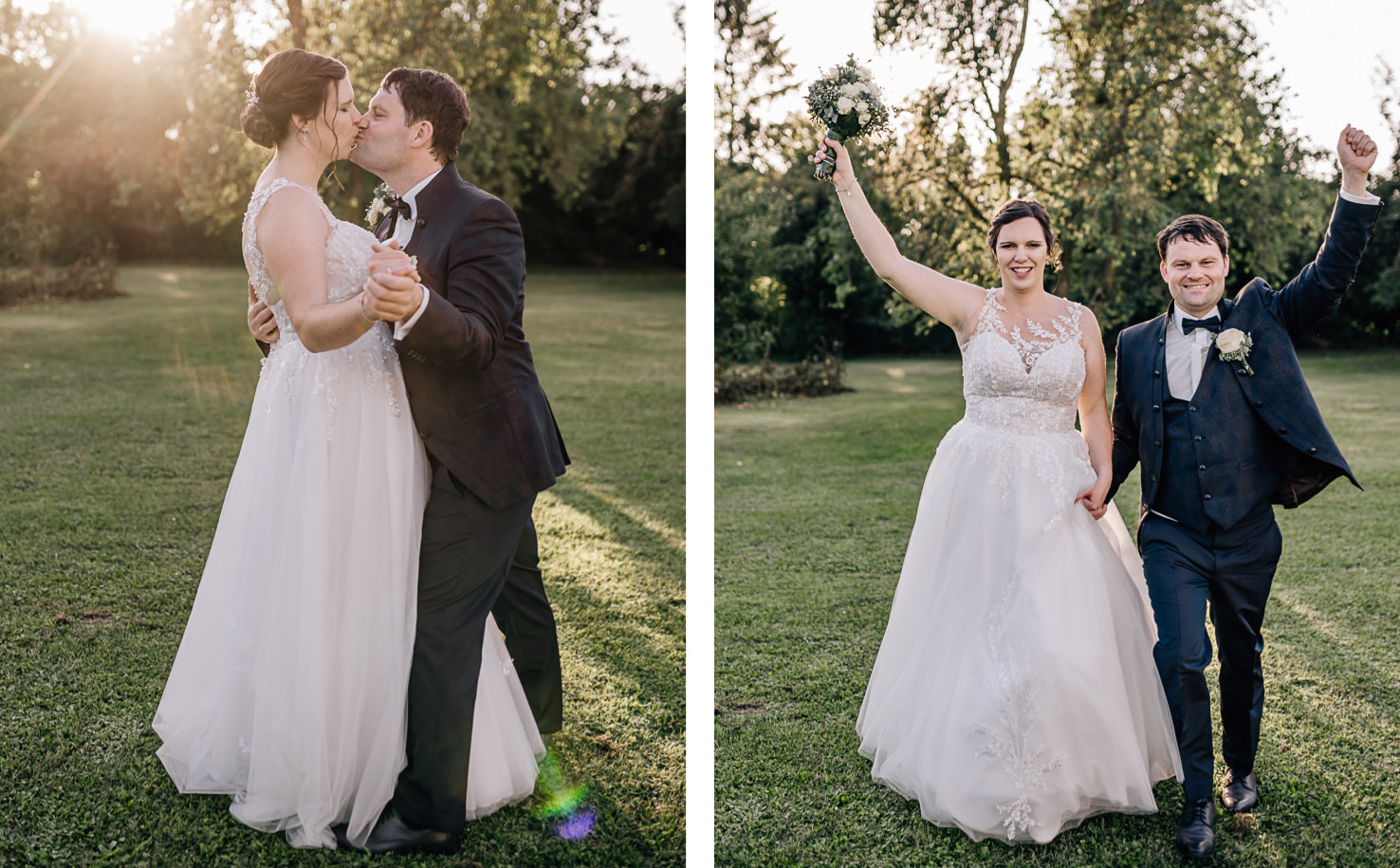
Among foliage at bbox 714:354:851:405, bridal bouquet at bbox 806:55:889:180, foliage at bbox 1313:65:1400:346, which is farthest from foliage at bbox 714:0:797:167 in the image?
bridal bouquet at bbox 806:55:889:180

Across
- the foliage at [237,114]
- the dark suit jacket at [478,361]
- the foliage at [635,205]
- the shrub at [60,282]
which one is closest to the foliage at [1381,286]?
the foliage at [237,114]

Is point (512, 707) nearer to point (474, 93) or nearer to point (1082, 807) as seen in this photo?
point (1082, 807)

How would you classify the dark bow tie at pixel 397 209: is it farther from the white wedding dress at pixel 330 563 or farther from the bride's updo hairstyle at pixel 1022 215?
the bride's updo hairstyle at pixel 1022 215

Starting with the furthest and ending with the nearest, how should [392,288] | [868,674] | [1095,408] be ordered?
[868,674] < [1095,408] < [392,288]

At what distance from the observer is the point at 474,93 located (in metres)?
18.5

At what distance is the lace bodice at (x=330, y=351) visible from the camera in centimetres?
299

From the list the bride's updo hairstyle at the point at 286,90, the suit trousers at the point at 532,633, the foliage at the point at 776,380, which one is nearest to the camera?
the bride's updo hairstyle at the point at 286,90

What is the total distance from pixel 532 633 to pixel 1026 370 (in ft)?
6.90

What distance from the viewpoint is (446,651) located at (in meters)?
3.06

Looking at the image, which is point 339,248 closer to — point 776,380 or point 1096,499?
point 1096,499

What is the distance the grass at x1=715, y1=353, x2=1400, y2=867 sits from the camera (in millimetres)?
3375

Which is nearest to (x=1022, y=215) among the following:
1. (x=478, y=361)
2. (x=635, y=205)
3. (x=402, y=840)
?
(x=478, y=361)

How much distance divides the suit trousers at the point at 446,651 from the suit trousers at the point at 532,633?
0.60m

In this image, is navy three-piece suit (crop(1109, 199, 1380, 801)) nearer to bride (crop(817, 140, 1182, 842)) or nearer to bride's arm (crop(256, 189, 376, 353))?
bride (crop(817, 140, 1182, 842))
